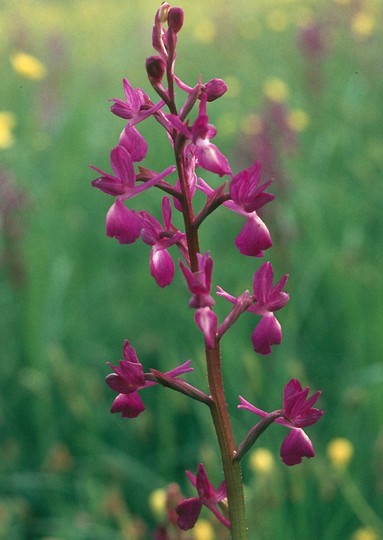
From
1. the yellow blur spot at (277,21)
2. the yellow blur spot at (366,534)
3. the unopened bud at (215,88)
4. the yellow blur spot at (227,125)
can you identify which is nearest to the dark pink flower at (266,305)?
the unopened bud at (215,88)

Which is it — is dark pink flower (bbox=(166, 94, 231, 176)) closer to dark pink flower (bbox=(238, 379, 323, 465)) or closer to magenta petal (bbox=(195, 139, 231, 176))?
magenta petal (bbox=(195, 139, 231, 176))

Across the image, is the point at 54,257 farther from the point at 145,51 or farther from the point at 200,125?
the point at 145,51

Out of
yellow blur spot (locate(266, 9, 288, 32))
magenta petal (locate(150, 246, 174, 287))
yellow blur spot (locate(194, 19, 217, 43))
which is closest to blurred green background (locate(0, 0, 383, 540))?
magenta petal (locate(150, 246, 174, 287))

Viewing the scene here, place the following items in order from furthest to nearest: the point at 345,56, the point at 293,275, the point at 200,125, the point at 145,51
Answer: the point at 145,51, the point at 345,56, the point at 293,275, the point at 200,125

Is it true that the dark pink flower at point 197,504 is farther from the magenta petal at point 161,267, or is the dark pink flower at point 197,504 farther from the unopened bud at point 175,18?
the unopened bud at point 175,18

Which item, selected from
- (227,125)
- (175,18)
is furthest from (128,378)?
(227,125)

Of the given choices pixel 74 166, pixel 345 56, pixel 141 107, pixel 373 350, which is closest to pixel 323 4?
pixel 345 56

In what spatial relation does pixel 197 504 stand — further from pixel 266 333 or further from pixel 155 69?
pixel 155 69
